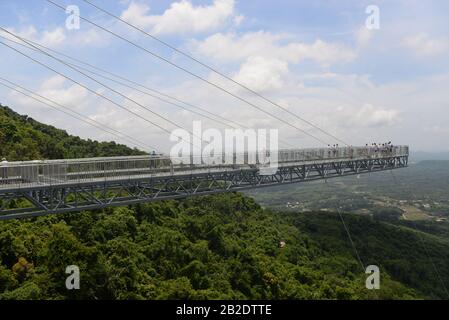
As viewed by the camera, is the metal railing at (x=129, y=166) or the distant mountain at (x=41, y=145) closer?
the metal railing at (x=129, y=166)

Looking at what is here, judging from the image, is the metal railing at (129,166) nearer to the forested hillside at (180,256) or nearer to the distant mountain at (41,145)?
the forested hillside at (180,256)

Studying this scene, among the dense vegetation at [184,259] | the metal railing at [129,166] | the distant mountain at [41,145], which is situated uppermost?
the distant mountain at [41,145]

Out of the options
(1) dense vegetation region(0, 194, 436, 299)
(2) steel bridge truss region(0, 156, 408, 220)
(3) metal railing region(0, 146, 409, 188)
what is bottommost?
(1) dense vegetation region(0, 194, 436, 299)

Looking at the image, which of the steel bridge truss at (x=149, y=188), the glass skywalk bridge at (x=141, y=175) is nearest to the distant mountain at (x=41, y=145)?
the steel bridge truss at (x=149, y=188)

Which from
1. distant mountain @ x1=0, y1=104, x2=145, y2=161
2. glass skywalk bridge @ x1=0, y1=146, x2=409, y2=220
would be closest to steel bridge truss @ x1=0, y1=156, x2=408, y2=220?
glass skywalk bridge @ x1=0, y1=146, x2=409, y2=220

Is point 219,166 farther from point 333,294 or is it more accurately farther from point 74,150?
point 74,150

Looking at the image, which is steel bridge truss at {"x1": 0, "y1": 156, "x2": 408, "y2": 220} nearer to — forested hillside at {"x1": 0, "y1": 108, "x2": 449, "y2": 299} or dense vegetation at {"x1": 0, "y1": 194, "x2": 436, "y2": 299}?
dense vegetation at {"x1": 0, "y1": 194, "x2": 436, "y2": 299}
